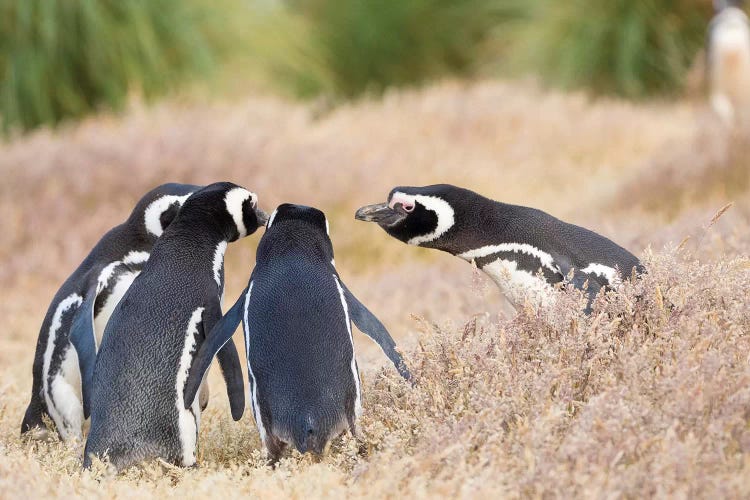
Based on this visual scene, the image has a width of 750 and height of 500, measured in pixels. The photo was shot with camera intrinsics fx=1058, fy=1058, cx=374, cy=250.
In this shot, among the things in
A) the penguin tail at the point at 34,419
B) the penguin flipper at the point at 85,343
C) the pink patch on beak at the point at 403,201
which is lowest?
the penguin tail at the point at 34,419

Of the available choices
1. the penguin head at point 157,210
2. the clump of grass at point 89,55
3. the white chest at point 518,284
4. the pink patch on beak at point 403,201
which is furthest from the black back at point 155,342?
the clump of grass at point 89,55

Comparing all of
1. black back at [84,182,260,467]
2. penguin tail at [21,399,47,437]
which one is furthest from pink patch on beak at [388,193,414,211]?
penguin tail at [21,399,47,437]

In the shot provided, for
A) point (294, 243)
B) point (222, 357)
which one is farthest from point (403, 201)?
point (222, 357)

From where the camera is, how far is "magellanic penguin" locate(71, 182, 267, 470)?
327cm

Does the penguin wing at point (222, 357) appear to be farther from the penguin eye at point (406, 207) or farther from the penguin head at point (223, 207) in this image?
the penguin eye at point (406, 207)

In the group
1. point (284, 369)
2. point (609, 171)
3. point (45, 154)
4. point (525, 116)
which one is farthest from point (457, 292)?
point (525, 116)

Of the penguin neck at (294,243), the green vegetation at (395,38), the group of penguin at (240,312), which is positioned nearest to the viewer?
the group of penguin at (240,312)

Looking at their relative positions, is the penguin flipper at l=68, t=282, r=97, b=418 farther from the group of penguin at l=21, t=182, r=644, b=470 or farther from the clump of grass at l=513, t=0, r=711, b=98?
the clump of grass at l=513, t=0, r=711, b=98

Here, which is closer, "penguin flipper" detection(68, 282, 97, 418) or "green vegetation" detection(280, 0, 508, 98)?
"penguin flipper" detection(68, 282, 97, 418)

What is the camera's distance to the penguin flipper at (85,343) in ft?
12.0

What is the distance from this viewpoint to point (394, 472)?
2.81m

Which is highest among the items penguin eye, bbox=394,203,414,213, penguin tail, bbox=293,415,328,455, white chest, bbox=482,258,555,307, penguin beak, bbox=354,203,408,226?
penguin eye, bbox=394,203,414,213

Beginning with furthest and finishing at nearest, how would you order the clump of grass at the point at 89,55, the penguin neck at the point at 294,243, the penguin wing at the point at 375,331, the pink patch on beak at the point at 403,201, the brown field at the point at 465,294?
the clump of grass at the point at 89,55 → the pink patch on beak at the point at 403,201 → the penguin neck at the point at 294,243 → the penguin wing at the point at 375,331 → the brown field at the point at 465,294

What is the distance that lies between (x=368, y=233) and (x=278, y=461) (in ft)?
17.0
